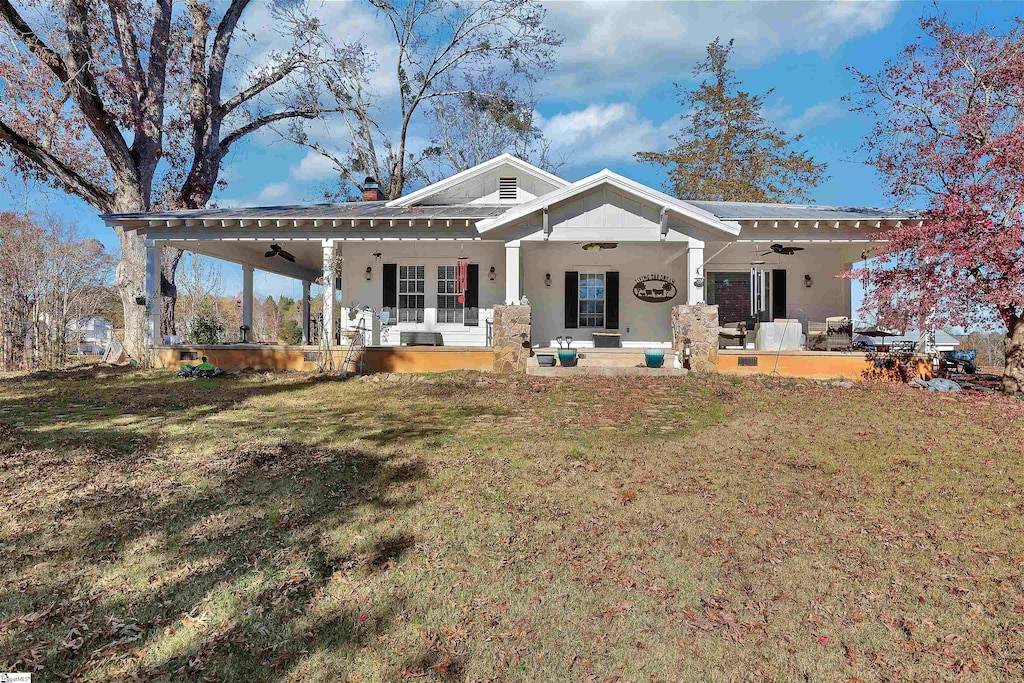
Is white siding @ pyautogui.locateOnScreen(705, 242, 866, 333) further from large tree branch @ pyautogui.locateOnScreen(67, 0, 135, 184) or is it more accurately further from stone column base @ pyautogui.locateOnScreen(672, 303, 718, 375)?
large tree branch @ pyautogui.locateOnScreen(67, 0, 135, 184)

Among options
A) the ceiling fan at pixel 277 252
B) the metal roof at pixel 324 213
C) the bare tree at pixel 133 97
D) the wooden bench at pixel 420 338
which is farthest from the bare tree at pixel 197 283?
the wooden bench at pixel 420 338

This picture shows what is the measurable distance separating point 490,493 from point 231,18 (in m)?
20.4

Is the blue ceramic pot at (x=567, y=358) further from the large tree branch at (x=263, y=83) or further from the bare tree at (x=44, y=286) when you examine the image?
the large tree branch at (x=263, y=83)

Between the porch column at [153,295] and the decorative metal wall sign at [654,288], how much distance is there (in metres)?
11.6

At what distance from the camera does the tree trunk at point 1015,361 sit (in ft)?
30.2

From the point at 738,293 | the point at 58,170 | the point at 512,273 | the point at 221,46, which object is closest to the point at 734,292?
the point at 738,293

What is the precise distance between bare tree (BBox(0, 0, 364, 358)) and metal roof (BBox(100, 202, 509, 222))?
10.4 ft

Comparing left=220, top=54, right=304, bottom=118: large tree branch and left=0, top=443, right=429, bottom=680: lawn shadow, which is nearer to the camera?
left=0, top=443, right=429, bottom=680: lawn shadow

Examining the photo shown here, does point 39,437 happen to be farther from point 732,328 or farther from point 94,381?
point 732,328

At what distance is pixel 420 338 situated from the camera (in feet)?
44.3

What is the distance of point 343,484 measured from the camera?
4582 millimetres

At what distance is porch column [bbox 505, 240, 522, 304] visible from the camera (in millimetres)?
11326

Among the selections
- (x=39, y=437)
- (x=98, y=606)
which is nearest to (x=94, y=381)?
(x=39, y=437)

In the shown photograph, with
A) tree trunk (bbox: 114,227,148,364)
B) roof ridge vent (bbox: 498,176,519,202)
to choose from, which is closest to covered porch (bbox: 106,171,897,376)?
roof ridge vent (bbox: 498,176,519,202)
